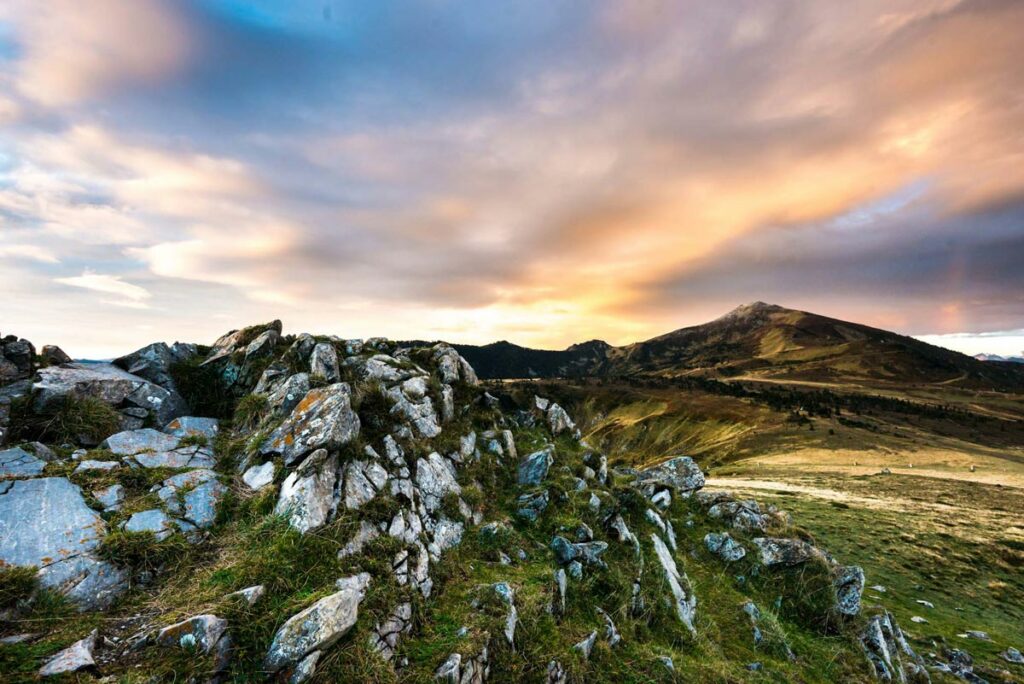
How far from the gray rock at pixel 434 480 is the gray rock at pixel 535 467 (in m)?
3.26

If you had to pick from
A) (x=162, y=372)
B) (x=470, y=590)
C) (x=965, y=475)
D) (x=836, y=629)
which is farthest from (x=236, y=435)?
(x=965, y=475)

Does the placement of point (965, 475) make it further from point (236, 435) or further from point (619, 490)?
point (236, 435)

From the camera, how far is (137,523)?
338 inches

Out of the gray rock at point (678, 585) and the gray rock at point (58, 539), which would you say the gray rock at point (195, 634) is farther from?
the gray rock at point (678, 585)

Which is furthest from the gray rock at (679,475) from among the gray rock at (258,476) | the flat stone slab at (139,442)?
the flat stone slab at (139,442)

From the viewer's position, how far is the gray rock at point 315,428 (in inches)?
411

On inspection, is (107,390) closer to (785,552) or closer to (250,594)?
(250,594)

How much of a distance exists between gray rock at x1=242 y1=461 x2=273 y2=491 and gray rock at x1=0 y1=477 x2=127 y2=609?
2690mm

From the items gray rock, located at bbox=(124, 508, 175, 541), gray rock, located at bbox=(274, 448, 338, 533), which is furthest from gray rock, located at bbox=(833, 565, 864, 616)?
gray rock, located at bbox=(124, 508, 175, 541)

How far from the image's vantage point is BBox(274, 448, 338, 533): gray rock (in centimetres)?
892

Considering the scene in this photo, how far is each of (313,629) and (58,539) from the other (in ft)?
19.8

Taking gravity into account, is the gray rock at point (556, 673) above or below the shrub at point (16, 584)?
below

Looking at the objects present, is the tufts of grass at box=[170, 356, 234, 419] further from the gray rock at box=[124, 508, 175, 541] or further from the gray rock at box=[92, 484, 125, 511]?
the gray rock at box=[124, 508, 175, 541]

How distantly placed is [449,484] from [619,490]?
7.99 m
